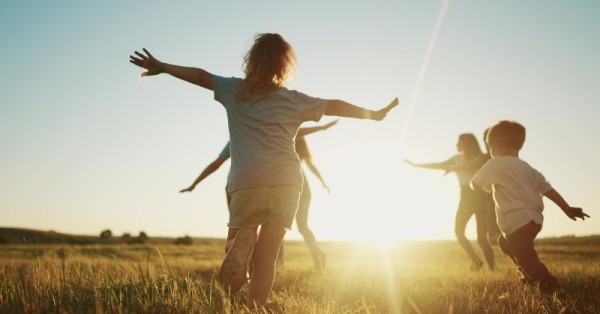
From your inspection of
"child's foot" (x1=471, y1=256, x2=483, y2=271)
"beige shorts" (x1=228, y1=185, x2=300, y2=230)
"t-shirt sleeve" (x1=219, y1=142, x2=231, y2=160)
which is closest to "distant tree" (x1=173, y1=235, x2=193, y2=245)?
"child's foot" (x1=471, y1=256, x2=483, y2=271)

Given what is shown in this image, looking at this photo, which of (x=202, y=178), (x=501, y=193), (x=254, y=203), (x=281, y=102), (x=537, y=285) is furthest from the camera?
(x=202, y=178)

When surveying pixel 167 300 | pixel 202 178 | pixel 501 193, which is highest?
pixel 202 178

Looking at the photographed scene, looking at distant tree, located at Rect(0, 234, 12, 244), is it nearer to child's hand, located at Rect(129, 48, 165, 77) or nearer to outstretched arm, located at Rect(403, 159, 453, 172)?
outstretched arm, located at Rect(403, 159, 453, 172)

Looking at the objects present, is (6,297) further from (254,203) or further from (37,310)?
(254,203)

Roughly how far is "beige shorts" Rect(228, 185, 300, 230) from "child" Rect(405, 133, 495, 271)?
5.98 m

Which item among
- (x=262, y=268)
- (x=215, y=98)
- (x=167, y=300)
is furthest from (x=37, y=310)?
(x=215, y=98)

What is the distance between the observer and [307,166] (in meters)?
8.58

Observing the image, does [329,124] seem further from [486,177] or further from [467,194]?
[467,194]

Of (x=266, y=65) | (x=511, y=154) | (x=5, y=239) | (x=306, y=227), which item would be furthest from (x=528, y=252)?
(x=5, y=239)

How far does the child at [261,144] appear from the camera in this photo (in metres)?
3.47

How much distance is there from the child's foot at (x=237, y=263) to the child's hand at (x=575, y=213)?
11.7 ft

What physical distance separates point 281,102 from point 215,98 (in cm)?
59

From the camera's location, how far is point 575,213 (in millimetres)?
4797

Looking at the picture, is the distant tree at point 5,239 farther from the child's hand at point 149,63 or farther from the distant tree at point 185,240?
the child's hand at point 149,63
